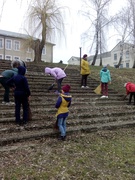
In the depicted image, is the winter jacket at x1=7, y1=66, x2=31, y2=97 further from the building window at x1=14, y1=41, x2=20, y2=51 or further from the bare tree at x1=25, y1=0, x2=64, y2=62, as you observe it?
the building window at x1=14, y1=41, x2=20, y2=51

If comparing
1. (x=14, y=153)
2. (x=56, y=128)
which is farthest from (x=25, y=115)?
(x=14, y=153)

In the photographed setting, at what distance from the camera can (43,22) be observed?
19.9 meters

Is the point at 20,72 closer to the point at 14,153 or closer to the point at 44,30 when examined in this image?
the point at 14,153

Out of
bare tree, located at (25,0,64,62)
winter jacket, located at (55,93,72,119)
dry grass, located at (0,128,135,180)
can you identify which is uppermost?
bare tree, located at (25,0,64,62)

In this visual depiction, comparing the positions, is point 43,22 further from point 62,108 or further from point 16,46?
point 16,46

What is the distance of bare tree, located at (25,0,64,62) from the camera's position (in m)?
19.7

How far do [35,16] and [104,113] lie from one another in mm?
14931

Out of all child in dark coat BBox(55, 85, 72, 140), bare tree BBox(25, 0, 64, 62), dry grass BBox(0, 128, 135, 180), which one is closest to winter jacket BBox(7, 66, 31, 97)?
child in dark coat BBox(55, 85, 72, 140)

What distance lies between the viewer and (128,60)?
2263 inches

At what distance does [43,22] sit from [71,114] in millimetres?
14705

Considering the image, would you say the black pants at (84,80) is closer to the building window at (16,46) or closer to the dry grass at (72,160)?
the dry grass at (72,160)

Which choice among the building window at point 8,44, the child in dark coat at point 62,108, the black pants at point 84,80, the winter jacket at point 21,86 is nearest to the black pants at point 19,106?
the winter jacket at point 21,86

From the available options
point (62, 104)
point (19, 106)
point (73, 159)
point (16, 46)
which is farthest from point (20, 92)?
point (16, 46)

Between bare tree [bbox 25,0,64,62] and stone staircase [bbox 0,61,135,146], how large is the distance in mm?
9562
